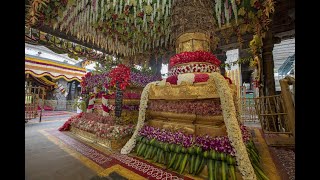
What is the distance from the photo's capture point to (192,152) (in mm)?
3072

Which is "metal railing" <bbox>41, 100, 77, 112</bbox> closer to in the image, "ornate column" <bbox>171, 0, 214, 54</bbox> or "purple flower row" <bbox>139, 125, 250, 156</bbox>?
"purple flower row" <bbox>139, 125, 250, 156</bbox>

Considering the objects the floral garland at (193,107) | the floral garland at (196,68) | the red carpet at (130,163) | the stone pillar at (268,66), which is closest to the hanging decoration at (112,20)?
the floral garland at (196,68)

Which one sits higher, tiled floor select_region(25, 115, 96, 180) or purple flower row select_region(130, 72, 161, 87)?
purple flower row select_region(130, 72, 161, 87)

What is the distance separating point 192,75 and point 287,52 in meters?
10.8

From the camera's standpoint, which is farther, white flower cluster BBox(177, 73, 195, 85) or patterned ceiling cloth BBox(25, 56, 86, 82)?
patterned ceiling cloth BBox(25, 56, 86, 82)

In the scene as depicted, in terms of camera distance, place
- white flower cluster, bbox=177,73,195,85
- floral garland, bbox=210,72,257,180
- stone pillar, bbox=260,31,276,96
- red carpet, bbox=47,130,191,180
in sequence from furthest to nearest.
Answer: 1. stone pillar, bbox=260,31,276,96
2. white flower cluster, bbox=177,73,195,85
3. red carpet, bbox=47,130,191,180
4. floral garland, bbox=210,72,257,180

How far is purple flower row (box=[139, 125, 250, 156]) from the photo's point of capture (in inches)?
112

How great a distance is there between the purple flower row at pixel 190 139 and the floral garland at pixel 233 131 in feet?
0.42

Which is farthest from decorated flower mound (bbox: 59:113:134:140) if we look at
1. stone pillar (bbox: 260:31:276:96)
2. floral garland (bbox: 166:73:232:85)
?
stone pillar (bbox: 260:31:276:96)

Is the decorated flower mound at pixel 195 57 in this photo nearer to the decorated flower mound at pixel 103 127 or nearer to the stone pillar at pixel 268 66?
the stone pillar at pixel 268 66

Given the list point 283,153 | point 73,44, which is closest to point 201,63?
point 283,153

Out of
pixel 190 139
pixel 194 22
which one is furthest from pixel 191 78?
pixel 194 22

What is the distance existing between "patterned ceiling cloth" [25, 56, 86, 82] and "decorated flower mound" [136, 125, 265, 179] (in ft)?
50.2

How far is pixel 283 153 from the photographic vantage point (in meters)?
3.66
